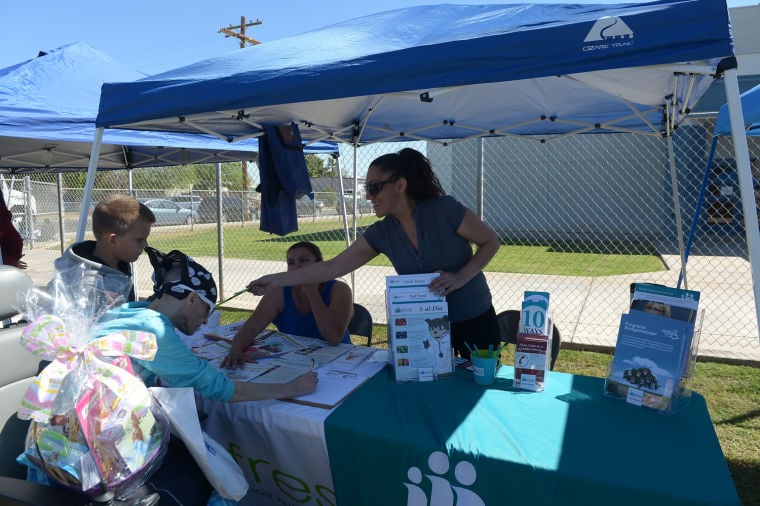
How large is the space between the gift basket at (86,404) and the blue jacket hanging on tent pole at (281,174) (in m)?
2.52

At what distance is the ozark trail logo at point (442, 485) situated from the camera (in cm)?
149

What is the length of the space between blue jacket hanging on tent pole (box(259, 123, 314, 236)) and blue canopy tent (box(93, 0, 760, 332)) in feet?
0.41

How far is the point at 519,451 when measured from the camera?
1466mm

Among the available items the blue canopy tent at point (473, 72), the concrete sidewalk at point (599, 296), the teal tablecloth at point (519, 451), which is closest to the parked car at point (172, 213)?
the concrete sidewalk at point (599, 296)

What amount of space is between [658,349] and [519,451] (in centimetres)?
63

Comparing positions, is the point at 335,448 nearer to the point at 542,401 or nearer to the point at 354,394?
the point at 354,394

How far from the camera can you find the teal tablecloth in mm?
1344

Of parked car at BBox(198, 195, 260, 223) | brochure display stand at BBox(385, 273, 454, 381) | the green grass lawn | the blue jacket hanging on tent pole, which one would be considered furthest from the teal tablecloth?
parked car at BBox(198, 195, 260, 223)

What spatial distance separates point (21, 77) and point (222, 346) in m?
3.13

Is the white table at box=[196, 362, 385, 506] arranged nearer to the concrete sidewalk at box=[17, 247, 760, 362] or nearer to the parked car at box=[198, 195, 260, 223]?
the concrete sidewalk at box=[17, 247, 760, 362]

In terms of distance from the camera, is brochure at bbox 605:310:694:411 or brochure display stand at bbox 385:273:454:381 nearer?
brochure at bbox 605:310:694:411

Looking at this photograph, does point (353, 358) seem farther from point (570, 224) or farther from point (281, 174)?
point (570, 224)

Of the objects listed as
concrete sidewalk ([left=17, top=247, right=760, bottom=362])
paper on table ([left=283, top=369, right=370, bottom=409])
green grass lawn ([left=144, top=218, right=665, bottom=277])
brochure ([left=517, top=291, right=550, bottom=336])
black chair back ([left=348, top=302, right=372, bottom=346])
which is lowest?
concrete sidewalk ([left=17, top=247, right=760, bottom=362])

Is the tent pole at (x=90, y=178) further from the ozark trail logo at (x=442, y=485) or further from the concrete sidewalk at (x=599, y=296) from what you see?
the concrete sidewalk at (x=599, y=296)
